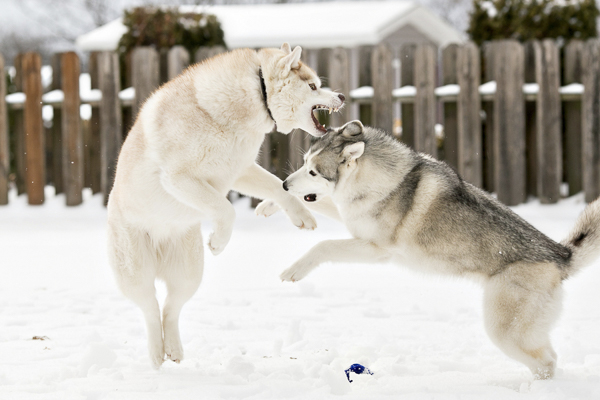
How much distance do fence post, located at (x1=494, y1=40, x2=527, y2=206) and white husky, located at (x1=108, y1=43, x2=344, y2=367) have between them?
14.1 ft

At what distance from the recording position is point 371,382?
326 cm

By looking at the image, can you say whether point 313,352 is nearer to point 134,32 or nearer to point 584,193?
point 584,193

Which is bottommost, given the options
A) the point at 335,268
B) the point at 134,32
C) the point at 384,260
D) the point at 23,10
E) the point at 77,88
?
the point at 335,268

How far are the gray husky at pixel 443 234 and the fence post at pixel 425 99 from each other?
3.61 meters

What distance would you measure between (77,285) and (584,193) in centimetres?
561

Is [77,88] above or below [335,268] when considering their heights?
above

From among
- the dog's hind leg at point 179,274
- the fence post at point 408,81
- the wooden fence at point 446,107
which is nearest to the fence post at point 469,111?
the wooden fence at point 446,107

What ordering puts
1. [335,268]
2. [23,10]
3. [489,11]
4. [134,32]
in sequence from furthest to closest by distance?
[23,10] → [489,11] → [134,32] → [335,268]

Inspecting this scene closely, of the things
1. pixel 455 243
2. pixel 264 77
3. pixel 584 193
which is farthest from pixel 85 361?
pixel 584 193

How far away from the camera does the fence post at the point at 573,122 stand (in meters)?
7.34

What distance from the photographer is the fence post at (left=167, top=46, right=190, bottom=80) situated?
25.2 ft

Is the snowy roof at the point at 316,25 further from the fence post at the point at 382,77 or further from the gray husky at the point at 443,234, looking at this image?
the gray husky at the point at 443,234

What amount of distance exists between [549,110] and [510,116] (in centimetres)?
43

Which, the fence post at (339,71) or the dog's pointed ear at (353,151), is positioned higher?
the fence post at (339,71)
